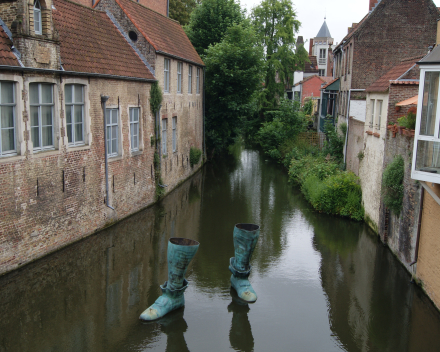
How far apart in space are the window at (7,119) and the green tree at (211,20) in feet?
69.0

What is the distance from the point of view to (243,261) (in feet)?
30.3

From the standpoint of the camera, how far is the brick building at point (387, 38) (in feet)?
71.9

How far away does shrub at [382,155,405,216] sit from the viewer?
11023mm

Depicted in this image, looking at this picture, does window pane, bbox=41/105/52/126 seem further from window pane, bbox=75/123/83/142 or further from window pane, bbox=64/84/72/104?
window pane, bbox=75/123/83/142

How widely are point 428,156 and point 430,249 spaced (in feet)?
6.86

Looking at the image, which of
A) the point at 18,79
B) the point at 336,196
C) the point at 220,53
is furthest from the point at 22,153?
the point at 220,53

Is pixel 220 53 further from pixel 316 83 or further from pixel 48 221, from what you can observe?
pixel 316 83

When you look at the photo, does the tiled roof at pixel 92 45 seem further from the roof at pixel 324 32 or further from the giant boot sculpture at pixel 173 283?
the roof at pixel 324 32

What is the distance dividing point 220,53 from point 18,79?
17.7 meters

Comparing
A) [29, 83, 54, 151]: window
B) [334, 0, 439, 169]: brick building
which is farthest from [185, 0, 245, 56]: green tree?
[29, 83, 54, 151]: window

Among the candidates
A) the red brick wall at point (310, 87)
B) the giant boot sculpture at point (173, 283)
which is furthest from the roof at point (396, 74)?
the red brick wall at point (310, 87)

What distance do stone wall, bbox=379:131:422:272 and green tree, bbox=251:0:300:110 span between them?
29.5m

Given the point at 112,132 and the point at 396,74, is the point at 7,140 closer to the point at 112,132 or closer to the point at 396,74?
the point at 112,132

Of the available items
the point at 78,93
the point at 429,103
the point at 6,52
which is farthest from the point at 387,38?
the point at 6,52
